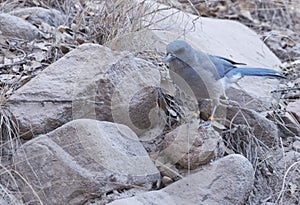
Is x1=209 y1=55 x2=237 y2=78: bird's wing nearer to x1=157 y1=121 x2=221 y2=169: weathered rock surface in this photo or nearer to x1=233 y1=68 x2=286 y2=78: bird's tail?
x1=233 y1=68 x2=286 y2=78: bird's tail

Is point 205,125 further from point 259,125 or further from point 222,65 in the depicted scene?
point 222,65

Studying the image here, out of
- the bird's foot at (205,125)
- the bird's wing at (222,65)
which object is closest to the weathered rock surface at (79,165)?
the bird's foot at (205,125)

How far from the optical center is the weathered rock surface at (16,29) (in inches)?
150

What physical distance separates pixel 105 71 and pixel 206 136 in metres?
0.69

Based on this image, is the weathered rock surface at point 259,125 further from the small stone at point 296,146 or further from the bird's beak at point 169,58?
the bird's beak at point 169,58

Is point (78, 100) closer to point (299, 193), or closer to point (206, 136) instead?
point (206, 136)

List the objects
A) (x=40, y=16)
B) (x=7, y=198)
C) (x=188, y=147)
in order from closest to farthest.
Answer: (x=7, y=198) < (x=188, y=147) < (x=40, y=16)

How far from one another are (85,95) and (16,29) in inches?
47.5

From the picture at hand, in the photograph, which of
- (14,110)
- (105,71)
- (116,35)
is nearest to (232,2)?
(116,35)

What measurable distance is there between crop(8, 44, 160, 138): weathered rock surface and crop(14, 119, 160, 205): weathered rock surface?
0.24 m

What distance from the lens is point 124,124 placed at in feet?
9.68

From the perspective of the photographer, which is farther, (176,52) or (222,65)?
(222,65)

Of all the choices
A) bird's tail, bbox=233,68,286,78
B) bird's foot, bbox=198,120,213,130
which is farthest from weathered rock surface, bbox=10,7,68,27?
bird's foot, bbox=198,120,213,130

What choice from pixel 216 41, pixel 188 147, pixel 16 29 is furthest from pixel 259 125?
pixel 16 29
